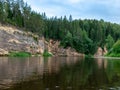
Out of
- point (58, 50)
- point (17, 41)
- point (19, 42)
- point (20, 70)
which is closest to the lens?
point (20, 70)

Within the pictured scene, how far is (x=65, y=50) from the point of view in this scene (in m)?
193

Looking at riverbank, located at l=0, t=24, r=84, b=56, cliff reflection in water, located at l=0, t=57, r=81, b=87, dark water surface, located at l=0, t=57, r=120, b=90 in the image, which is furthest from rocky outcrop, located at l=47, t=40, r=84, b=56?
dark water surface, located at l=0, t=57, r=120, b=90

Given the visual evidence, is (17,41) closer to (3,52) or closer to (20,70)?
(3,52)

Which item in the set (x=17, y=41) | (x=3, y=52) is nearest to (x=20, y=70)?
(x=3, y=52)

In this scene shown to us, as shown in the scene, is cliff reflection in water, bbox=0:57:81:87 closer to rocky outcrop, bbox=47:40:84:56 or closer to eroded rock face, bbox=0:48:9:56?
eroded rock face, bbox=0:48:9:56

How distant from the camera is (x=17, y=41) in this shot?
13712 centimetres

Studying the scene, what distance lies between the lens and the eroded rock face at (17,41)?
126875 millimetres

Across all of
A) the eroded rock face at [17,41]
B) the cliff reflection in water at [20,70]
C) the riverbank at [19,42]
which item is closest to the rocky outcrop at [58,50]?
the riverbank at [19,42]

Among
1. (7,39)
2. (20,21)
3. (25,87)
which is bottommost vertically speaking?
(25,87)

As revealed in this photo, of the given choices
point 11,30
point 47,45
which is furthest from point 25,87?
point 47,45

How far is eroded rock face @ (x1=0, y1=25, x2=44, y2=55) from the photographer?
127 m

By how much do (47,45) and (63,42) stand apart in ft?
58.2

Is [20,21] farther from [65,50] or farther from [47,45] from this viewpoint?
[65,50]

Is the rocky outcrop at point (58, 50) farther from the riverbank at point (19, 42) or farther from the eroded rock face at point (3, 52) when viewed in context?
the eroded rock face at point (3, 52)
